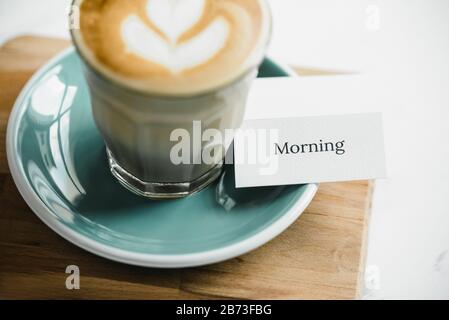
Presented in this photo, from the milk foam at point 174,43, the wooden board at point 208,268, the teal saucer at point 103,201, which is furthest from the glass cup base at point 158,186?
the milk foam at point 174,43

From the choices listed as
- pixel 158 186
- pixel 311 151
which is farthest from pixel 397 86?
pixel 158 186

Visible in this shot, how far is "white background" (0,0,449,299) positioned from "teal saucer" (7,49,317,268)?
0.21m

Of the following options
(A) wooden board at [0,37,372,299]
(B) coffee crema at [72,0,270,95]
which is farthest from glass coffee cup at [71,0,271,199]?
(A) wooden board at [0,37,372,299]

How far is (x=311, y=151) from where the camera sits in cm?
82

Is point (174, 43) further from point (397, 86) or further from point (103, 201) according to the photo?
point (397, 86)

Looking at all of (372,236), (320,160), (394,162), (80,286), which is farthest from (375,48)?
(80,286)

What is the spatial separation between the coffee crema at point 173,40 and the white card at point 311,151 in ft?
0.58

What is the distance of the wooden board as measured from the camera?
0.75m

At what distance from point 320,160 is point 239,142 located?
0.40 feet

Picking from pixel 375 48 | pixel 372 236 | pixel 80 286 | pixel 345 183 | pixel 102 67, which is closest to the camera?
pixel 102 67

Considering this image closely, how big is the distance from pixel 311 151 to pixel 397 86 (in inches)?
20.8

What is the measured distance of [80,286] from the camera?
0.75m

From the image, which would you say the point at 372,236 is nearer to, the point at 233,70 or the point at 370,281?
the point at 370,281

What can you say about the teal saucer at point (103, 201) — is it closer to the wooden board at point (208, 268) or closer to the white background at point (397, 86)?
the wooden board at point (208, 268)
